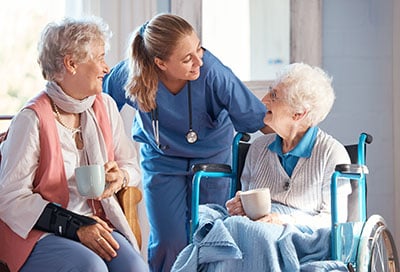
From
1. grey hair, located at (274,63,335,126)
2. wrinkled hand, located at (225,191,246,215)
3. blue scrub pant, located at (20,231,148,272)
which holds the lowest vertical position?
blue scrub pant, located at (20,231,148,272)

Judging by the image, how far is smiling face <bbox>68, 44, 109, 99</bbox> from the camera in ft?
8.27

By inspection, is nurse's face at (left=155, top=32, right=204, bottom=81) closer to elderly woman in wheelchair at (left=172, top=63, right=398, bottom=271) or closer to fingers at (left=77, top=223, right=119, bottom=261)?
elderly woman in wheelchair at (left=172, top=63, right=398, bottom=271)

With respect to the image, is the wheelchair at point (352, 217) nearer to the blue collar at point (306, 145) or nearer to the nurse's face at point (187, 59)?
the blue collar at point (306, 145)

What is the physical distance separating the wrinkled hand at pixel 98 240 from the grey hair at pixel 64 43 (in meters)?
0.47

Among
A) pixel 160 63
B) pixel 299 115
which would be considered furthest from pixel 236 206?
pixel 160 63

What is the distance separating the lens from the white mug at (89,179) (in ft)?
7.67

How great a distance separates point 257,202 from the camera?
2408mm

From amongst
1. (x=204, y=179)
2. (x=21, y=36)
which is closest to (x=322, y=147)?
(x=204, y=179)

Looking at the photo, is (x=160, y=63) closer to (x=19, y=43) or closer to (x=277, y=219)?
(x=277, y=219)

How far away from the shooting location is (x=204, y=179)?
2.96 m

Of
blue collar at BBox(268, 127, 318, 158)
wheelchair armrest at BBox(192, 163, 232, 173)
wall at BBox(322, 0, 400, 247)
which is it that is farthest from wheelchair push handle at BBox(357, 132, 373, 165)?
wall at BBox(322, 0, 400, 247)

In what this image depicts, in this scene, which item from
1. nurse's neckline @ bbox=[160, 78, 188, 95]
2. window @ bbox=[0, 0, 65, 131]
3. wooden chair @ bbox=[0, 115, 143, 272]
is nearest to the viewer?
wooden chair @ bbox=[0, 115, 143, 272]

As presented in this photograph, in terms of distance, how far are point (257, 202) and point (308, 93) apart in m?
0.42

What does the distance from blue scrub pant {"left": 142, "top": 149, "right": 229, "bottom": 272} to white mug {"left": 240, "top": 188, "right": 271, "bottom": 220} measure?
530 mm
